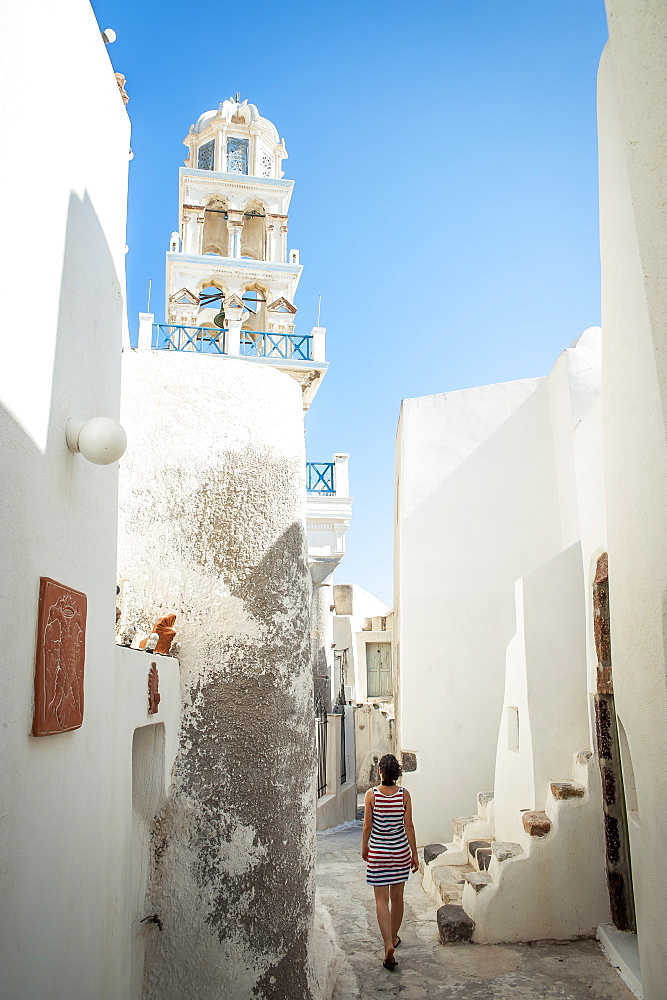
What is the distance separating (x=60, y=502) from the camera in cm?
276

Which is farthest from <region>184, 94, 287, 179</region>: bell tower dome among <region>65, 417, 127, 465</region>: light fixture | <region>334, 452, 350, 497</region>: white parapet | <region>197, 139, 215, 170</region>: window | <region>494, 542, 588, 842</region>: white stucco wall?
<region>65, 417, 127, 465</region>: light fixture

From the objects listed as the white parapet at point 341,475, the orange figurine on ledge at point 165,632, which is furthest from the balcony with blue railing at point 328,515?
the orange figurine on ledge at point 165,632

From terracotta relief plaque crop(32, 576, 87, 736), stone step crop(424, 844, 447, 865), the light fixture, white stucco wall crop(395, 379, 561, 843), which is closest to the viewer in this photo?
terracotta relief plaque crop(32, 576, 87, 736)

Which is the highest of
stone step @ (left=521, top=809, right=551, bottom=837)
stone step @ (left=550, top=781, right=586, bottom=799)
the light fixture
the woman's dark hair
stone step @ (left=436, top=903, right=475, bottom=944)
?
the light fixture

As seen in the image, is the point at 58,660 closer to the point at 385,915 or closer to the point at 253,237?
the point at 385,915

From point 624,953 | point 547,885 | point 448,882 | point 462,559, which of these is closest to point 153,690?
point 547,885

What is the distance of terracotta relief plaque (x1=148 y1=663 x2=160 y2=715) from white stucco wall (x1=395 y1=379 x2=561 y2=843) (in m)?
5.97

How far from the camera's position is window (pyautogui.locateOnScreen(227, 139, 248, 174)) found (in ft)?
45.5

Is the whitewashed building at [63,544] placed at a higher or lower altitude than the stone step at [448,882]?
higher

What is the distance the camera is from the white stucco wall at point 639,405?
3412 millimetres

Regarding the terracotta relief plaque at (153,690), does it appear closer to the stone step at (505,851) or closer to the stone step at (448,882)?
the stone step at (505,851)

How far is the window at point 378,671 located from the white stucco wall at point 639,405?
16.6 m

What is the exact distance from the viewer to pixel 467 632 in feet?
32.1

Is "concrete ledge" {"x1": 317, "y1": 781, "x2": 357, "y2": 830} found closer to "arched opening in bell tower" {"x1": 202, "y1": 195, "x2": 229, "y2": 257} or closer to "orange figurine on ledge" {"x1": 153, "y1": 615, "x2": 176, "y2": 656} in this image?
"orange figurine on ledge" {"x1": 153, "y1": 615, "x2": 176, "y2": 656}
